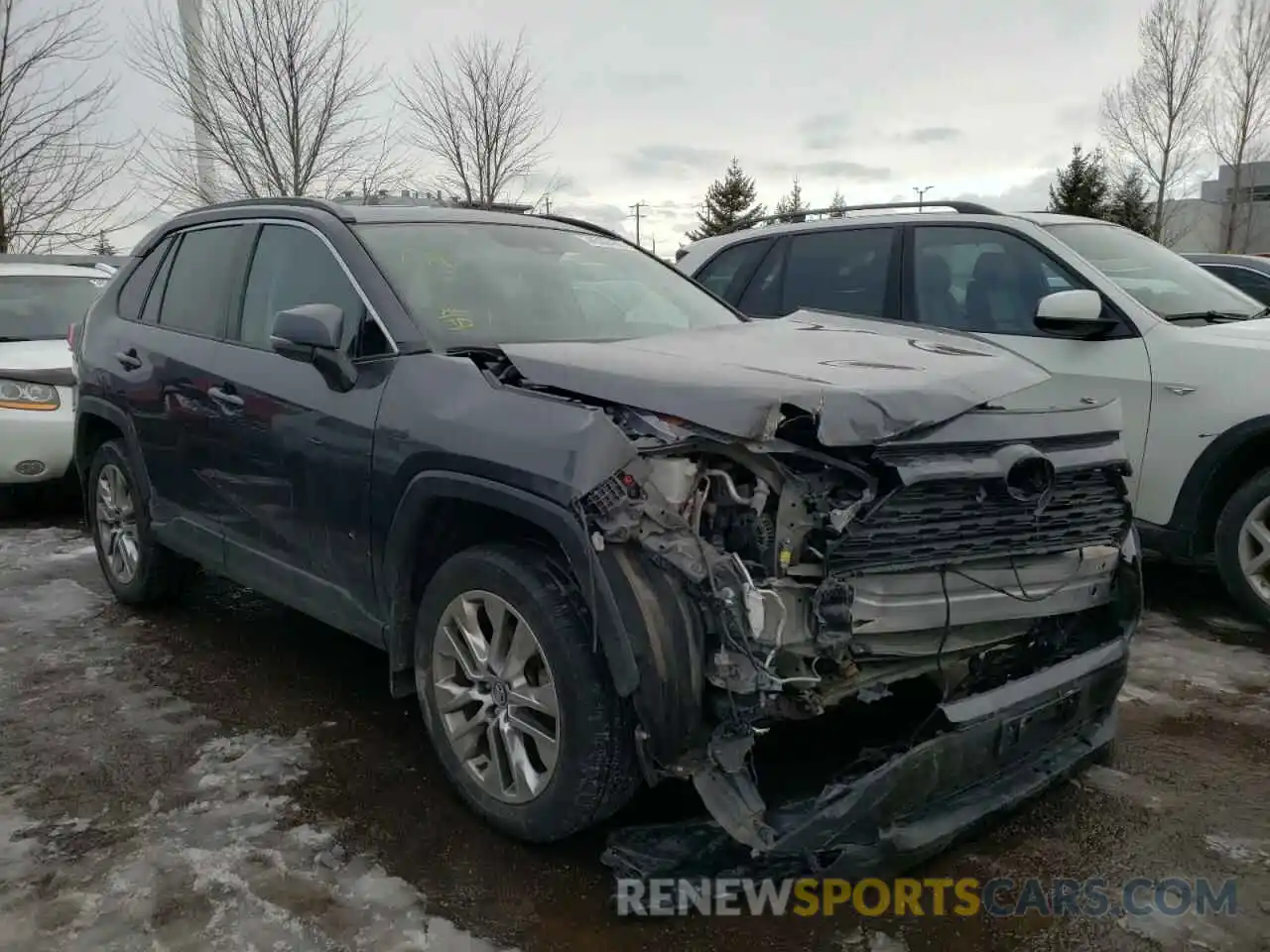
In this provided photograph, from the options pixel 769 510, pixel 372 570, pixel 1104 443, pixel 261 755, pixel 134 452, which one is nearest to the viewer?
pixel 769 510

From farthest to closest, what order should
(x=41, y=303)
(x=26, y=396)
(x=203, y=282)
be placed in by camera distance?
(x=41, y=303)
(x=26, y=396)
(x=203, y=282)

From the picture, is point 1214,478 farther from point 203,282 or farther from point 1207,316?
point 203,282

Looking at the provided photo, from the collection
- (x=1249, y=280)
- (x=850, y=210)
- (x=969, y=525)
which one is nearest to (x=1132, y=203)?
(x=1249, y=280)

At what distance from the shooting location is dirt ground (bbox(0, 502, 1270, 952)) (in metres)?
2.57

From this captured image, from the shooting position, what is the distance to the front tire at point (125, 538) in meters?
4.85

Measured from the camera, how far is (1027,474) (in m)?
2.75

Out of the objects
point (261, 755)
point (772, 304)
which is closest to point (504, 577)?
point (261, 755)

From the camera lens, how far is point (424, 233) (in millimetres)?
3846

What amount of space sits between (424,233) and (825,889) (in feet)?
8.68

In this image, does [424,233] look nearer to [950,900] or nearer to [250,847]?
[250,847]

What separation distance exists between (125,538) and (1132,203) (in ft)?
95.9

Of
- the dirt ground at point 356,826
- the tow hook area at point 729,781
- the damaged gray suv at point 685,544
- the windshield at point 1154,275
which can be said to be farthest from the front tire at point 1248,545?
the tow hook area at point 729,781

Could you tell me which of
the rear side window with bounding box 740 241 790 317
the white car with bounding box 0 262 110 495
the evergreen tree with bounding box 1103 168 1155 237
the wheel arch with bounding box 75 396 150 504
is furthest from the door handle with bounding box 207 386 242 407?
the evergreen tree with bounding box 1103 168 1155 237

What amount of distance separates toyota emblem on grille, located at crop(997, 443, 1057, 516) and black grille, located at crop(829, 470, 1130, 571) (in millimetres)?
40
